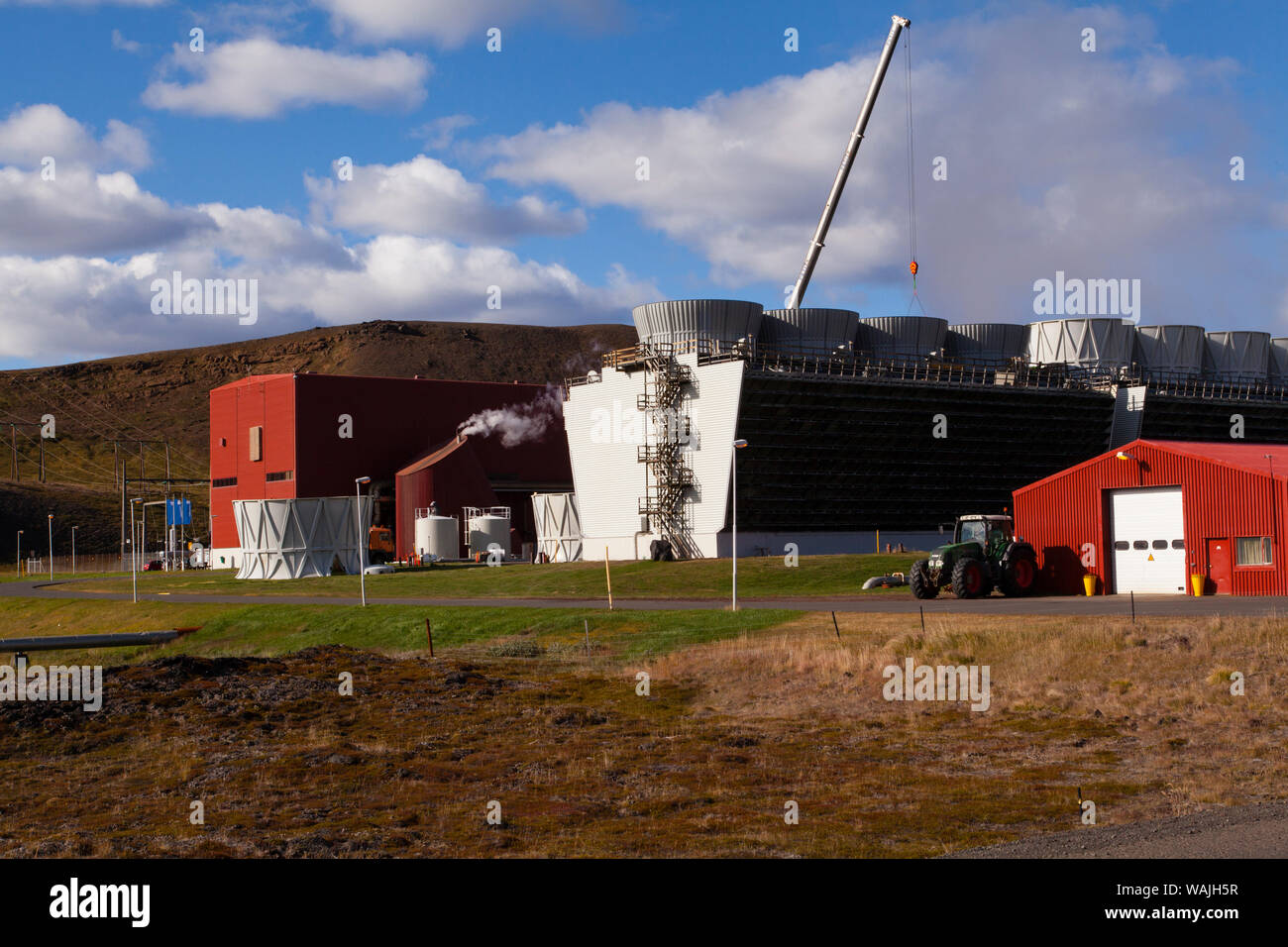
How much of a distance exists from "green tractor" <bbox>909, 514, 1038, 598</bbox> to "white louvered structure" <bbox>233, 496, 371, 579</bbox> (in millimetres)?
42463

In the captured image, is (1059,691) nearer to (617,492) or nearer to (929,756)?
(929,756)

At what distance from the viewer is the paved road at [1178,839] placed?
37.6 feet

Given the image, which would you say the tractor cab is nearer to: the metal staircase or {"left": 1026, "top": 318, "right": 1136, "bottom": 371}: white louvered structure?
the metal staircase

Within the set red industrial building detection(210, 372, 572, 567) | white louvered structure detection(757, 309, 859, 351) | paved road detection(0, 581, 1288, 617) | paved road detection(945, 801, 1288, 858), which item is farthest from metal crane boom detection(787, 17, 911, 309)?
paved road detection(945, 801, 1288, 858)

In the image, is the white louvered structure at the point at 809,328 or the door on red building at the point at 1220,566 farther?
the white louvered structure at the point at 809,328

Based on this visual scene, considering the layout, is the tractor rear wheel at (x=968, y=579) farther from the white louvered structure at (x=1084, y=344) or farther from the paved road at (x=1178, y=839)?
the white louvered structure at (x=1084, y=344)

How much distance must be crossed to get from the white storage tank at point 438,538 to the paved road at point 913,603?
2324 centimetres

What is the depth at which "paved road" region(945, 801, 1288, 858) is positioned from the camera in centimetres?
1146

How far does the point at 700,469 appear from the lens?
2712 inches

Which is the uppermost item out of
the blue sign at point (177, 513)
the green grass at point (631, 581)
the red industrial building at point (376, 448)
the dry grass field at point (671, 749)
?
the red industrial building at point (376, 448)

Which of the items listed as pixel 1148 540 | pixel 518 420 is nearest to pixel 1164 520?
pixel 1148 540

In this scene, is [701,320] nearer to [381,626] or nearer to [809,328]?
[809,328]

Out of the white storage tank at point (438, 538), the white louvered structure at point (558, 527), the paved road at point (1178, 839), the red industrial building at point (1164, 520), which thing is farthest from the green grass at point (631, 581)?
the paved road at point (1178, 839)
